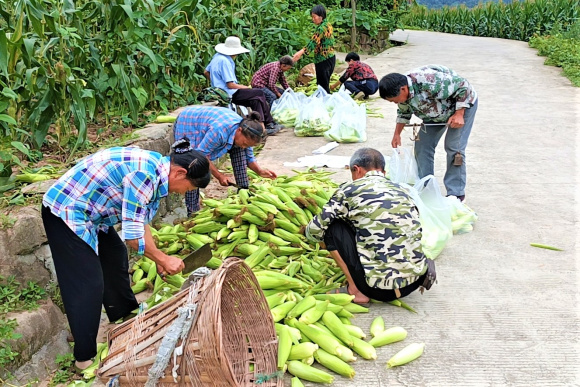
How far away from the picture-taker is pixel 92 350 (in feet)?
10.4

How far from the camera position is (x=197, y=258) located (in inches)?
138

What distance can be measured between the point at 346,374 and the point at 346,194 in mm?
1133

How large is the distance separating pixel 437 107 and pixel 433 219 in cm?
115

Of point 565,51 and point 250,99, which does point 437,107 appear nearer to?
point 250,99

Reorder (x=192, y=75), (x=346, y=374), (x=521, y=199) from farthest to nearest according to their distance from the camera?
(x=192, y=75)
(x=521, y=199)
(x=346, y=374)

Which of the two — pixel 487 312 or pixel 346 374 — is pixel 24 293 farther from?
pixel 487 312

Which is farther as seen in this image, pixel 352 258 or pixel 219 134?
pixel 219 134

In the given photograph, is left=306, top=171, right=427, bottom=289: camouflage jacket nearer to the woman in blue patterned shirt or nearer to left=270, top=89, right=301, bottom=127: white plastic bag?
the woman in blue patterned shirt

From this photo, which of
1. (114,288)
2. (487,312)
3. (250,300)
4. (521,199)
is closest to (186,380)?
(250,300)

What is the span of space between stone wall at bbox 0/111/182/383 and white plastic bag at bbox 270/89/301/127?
17.7 feet

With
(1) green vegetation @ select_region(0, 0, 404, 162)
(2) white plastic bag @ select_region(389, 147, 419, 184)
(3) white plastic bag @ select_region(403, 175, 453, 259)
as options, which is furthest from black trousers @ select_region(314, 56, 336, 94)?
(3) white plastic bag @ select_region(403, 175, 453, 259)

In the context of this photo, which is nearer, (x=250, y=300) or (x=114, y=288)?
(x=250, y=300)

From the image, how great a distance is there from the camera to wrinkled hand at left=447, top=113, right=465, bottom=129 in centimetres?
482

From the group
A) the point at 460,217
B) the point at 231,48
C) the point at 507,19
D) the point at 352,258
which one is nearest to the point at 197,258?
the point at 352,258
